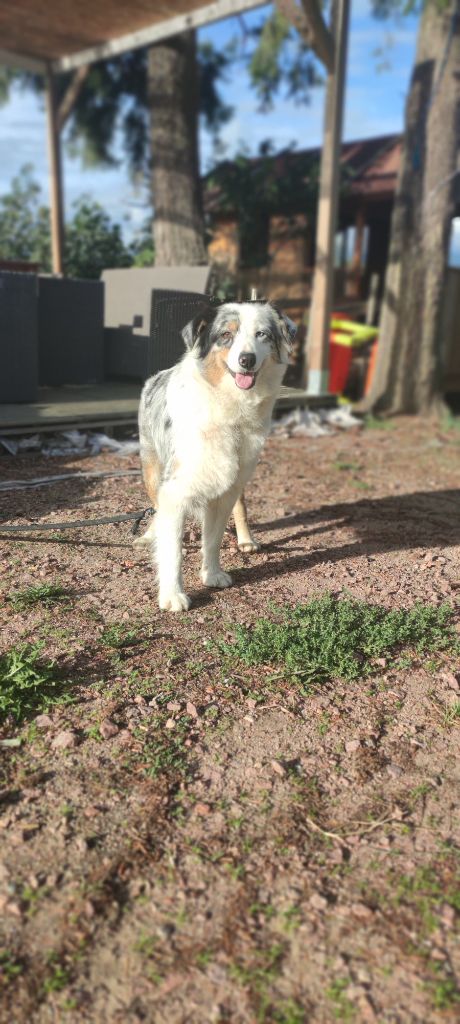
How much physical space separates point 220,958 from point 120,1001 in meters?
0.25

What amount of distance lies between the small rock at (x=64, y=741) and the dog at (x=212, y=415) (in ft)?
3.57

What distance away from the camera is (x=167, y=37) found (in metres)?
9.18

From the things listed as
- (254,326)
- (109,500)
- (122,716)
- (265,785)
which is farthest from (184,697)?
(109,500)

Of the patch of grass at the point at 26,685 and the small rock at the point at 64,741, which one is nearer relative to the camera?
the small rock at the point at 64,741

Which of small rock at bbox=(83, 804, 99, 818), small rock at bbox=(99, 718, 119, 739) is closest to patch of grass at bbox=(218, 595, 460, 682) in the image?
small rock at bbox=(99, 718, 119, 739)

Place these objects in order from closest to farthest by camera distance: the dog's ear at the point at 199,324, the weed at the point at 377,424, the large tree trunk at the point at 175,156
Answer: the dog's ear at the point at 199,324, the weed at the point at 377,424, the large tree trunk at the point at 175,156

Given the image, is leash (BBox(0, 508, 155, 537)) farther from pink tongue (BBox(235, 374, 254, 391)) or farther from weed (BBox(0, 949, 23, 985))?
weed (BBox(0, 949, 23, 985))

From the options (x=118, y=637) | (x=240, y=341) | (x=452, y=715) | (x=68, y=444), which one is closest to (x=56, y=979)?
(x=118, y=637)

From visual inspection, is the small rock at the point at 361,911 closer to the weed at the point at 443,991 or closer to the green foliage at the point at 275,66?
the weed at the point at 443,991

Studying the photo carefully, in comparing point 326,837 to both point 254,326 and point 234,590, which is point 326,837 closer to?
point 234,590

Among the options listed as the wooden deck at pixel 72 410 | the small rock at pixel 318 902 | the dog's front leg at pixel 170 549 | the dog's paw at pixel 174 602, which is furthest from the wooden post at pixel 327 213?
the small rock at pixel 318 902

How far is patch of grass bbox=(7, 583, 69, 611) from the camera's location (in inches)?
134

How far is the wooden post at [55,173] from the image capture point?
10.5 m

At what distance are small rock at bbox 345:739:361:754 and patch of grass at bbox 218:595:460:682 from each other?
411 mm
